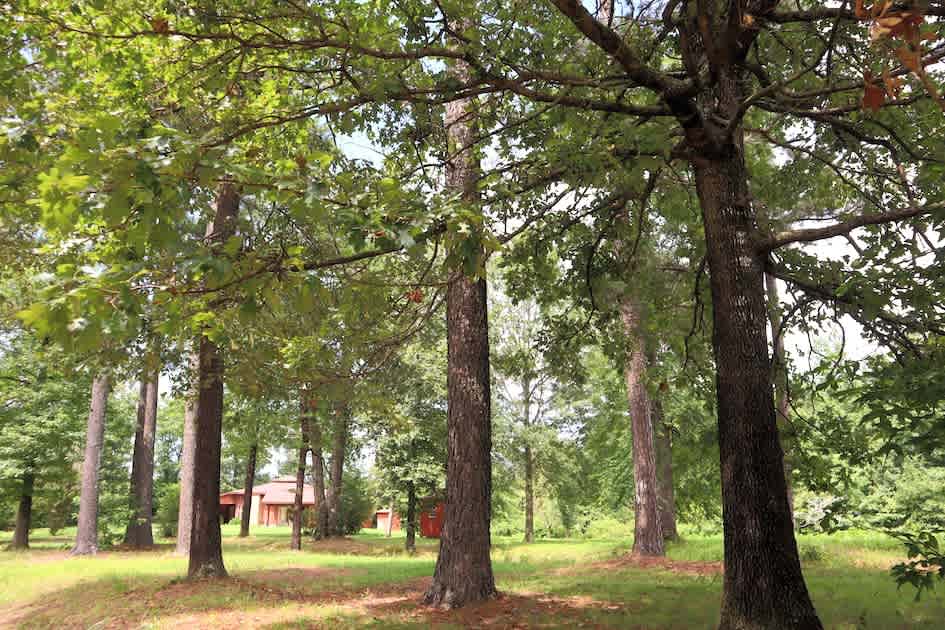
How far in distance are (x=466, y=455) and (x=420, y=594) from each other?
2951 millimetres

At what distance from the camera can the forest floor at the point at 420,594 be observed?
7.49 m

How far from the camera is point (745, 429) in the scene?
5.44 metres

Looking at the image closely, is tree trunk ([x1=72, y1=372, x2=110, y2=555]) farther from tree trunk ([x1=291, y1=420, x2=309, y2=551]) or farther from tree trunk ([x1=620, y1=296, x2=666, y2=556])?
tree trunk ([x1=620, y1=296, x2=666, y2=556])

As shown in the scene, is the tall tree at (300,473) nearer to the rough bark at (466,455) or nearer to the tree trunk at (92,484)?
the tree trunk at (92,484)

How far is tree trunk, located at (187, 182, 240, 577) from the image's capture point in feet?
39.9

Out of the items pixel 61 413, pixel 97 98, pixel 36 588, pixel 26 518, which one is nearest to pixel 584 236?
pixel 97 98

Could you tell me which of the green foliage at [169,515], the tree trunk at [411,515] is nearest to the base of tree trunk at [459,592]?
the tree trunk at [411,515]

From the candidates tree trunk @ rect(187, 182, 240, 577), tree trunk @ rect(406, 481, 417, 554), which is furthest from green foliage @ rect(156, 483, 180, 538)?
tree trunk @ rect(187, 182, 240, 577)

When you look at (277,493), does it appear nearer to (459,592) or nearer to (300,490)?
(300,490)

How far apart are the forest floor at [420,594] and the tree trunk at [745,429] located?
84.6 inches

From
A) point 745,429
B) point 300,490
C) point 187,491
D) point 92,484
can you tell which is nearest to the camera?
point 745,429

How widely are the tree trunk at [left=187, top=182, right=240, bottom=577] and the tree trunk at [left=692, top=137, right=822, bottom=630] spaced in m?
8.80

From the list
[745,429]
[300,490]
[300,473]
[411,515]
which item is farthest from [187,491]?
[745,429]

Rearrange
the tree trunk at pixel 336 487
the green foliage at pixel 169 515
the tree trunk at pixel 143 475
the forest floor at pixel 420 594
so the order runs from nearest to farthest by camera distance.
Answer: the forest floor at pixel 420 594, the tree trunk at pixel 143 475, the tree trunk at pixel 336 487, the green foliage at pixel 169 515
